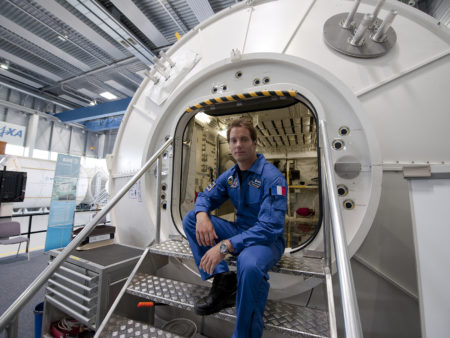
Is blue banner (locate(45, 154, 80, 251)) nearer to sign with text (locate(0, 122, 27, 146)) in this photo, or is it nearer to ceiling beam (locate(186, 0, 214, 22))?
ceiling beam (locate(186, 0, 214, 22))

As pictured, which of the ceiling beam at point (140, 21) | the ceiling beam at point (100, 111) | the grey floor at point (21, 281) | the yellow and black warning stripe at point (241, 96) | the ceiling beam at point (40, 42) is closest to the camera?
the yellow and black warning stripe at point (241, 96)

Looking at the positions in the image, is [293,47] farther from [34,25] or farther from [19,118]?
[19,118]

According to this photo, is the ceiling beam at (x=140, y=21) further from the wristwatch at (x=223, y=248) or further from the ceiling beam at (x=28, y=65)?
the wristwatch at (x=223, y=248)

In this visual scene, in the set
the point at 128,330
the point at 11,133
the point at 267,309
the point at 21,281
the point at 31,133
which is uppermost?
the point at 31,133

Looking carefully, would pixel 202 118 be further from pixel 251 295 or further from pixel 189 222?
pixel 251 295

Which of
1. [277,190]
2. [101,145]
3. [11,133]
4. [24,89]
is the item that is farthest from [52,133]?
[277,190]

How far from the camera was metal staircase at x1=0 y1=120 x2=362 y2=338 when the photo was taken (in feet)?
2.98

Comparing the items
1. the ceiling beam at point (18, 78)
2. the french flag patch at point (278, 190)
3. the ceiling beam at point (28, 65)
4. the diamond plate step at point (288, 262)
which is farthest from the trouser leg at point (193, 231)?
the ceiling beam at point (18, 78)

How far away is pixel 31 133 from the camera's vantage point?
372 inches

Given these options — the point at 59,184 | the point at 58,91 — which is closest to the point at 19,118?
the point at 58,91

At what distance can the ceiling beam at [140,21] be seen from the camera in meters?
4.03

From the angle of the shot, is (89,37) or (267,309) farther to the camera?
(89,37)

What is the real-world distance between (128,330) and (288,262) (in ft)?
3.70

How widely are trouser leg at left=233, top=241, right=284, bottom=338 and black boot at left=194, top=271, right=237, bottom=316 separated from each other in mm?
212
